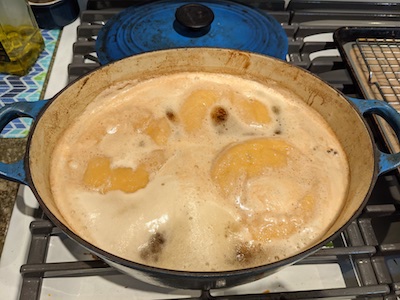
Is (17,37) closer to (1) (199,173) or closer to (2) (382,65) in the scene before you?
(1) (199,173)

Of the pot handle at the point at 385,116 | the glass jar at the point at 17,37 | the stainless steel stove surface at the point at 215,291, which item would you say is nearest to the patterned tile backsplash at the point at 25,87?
the glass jar at the point at 17,37

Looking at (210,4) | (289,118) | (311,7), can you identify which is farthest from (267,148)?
(311,7)

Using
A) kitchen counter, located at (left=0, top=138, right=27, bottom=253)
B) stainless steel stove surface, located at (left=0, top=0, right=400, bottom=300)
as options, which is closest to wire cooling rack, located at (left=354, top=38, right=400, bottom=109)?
stainless steel stove surface, located at (left=0, top=0, right=400, bottom=300)

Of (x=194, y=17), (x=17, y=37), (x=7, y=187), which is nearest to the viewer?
(x=7, y=187)

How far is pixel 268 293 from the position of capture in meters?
0.78

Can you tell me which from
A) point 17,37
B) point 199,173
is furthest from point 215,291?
point 17,37

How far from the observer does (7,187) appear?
37.0 inches

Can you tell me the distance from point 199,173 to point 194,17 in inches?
19.9

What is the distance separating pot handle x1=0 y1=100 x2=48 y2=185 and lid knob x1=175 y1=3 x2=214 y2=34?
1.56 feet

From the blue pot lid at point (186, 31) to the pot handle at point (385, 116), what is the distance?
33cm

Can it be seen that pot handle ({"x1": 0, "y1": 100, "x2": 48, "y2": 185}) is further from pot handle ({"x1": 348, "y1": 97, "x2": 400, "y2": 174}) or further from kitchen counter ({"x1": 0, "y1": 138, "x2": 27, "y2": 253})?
pot handle ({"x1": 348, "y1": 97, "x2": 400, "y2": 174})

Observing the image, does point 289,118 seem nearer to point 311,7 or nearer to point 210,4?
point 210,4

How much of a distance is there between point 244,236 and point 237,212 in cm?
5

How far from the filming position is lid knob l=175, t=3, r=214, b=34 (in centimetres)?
103
